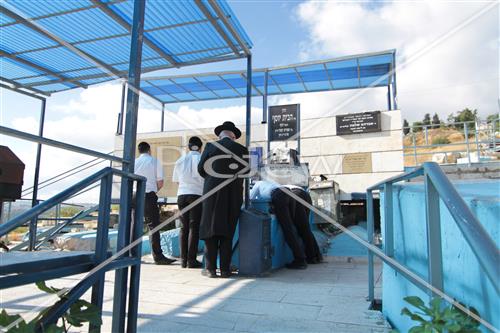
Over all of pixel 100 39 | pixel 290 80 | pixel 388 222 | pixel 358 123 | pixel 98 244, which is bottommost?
pixel 98 244

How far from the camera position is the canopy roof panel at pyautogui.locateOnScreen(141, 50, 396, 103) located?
8742 mm

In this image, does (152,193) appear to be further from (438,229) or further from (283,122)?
(283,122)

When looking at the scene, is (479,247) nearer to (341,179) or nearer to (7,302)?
(7,302)

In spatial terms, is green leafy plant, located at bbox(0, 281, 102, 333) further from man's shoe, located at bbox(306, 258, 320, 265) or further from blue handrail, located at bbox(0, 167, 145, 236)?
man's shoe, located at bbox(306, 258, 320, 265)

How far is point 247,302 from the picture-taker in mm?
2855

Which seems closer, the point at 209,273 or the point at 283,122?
the point at 209,273

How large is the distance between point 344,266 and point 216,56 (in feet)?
10.5

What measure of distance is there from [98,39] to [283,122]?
20.7 feet

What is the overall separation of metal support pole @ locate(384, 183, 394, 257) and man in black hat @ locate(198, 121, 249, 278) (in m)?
1.86

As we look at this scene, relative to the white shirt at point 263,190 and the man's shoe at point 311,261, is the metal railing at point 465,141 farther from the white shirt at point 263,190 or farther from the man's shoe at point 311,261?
the white shirt at point 263,190

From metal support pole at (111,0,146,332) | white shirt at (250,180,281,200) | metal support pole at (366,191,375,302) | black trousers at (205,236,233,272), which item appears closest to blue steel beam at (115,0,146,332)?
metal support pole at (111,0,146,332)

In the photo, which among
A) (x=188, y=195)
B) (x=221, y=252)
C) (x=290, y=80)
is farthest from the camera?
(x=290, y=80)

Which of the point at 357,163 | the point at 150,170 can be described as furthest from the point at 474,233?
the point at 357,163

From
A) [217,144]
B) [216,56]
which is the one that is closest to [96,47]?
[216,56]
